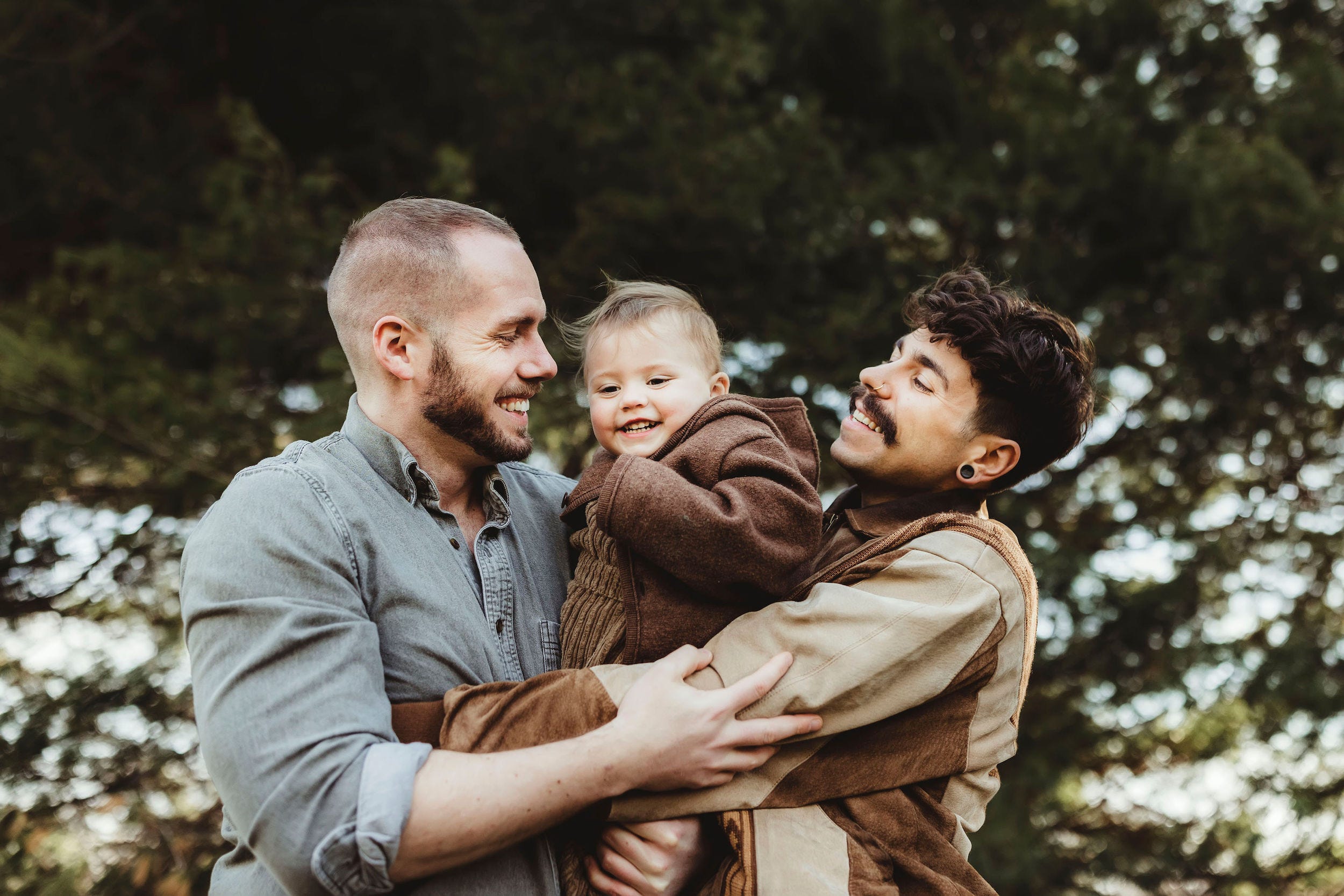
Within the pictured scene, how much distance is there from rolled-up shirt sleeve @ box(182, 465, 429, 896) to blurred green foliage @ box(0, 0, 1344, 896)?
2.17 meters

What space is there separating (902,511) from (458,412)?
0.92 m

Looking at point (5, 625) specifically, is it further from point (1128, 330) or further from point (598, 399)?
point (1128, 330)

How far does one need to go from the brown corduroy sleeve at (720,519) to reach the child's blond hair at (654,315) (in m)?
0.52

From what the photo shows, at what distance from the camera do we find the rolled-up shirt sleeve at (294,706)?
4.91 ft

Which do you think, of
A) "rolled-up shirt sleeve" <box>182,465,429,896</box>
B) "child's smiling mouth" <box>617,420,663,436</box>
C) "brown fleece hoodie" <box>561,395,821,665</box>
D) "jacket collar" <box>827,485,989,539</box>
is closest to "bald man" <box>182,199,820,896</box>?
"rolled-up shirt sleeve" <box>182,465,429,896</box>

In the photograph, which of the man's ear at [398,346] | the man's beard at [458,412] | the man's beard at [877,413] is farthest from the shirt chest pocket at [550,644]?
the man's beard at [877,413]

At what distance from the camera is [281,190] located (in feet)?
14.7

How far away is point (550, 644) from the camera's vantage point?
6.69 ft

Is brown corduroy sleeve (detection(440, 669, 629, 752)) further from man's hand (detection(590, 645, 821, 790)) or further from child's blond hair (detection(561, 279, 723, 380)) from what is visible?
child's blond hair (detection(561, 279, 723, 380))

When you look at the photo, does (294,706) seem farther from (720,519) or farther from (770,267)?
(770,267)

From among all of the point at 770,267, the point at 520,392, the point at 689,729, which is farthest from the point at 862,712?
the point at 770,267

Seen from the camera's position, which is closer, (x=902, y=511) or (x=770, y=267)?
(x=902, y=511)

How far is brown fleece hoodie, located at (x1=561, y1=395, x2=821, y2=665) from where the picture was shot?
1.79m

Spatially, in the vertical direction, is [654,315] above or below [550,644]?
above
